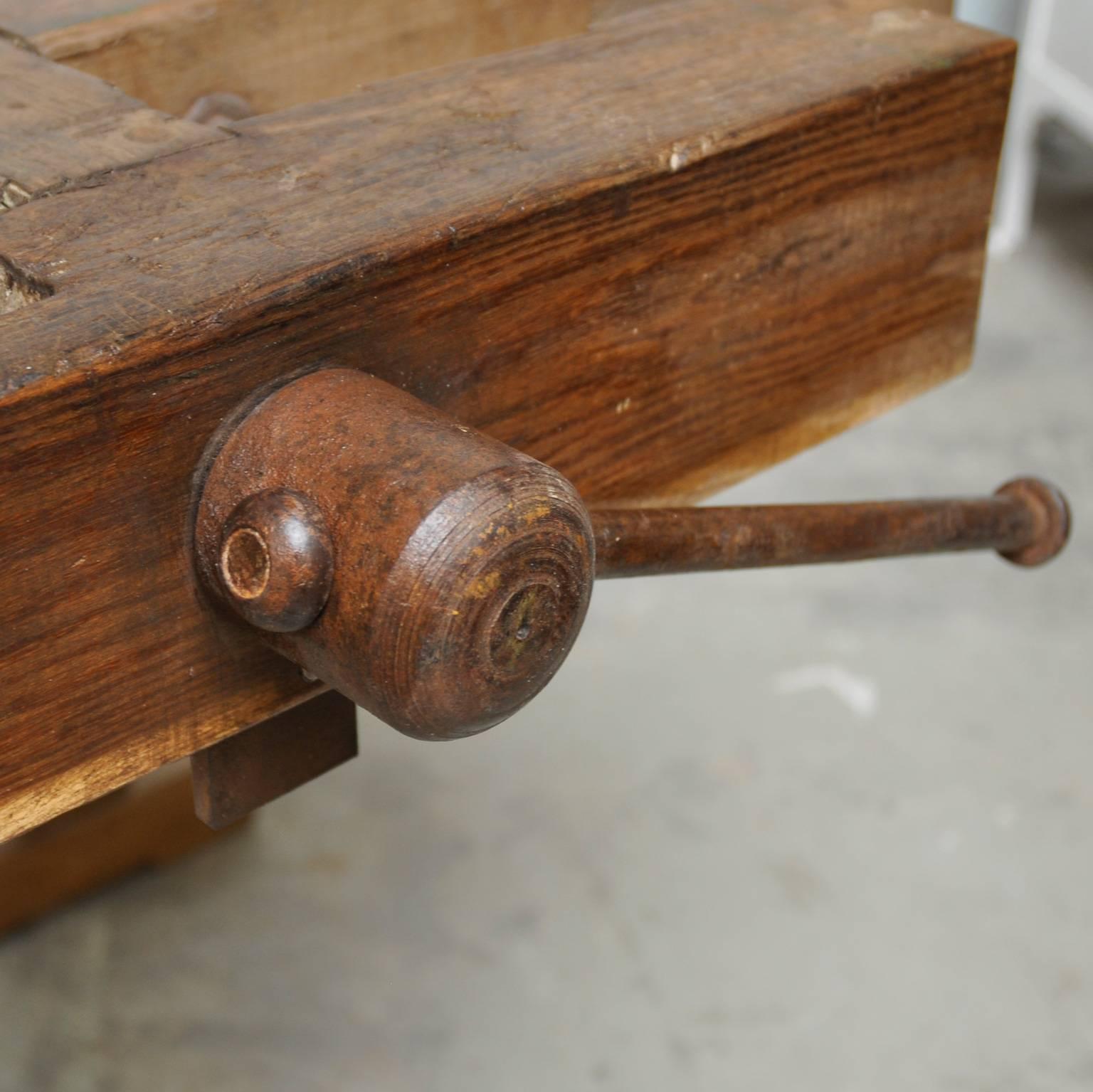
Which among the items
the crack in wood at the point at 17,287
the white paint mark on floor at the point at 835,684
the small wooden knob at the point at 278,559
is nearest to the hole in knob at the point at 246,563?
the small wooden knob at the point at 278,559

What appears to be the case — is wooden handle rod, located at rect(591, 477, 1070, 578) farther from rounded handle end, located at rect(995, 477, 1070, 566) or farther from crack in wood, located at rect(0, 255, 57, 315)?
crack in wood, located at rect(0, 255, 57, 315)

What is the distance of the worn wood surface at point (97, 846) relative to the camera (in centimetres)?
180

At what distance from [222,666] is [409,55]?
0.47m

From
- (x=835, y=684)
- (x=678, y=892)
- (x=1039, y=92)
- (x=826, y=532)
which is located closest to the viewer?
(x=826, y=532)

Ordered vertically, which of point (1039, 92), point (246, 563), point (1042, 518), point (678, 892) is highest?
point (246, 563)

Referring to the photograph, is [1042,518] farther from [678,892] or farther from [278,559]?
[678,892]

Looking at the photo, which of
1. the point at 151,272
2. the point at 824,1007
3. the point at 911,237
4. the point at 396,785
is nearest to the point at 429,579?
the point at 151,272

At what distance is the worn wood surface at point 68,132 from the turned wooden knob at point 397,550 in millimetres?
161

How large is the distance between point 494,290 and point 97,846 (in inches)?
54.8

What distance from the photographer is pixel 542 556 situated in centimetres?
53

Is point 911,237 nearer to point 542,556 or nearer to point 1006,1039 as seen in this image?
point 542,556

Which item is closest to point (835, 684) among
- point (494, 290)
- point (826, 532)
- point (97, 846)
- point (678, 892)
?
point (678, 892)

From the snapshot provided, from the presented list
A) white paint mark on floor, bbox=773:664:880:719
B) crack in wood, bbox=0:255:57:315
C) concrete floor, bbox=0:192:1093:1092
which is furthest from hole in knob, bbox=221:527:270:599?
white paint mark on floor, bbox=773:664:880:719

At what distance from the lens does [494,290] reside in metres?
0.63
